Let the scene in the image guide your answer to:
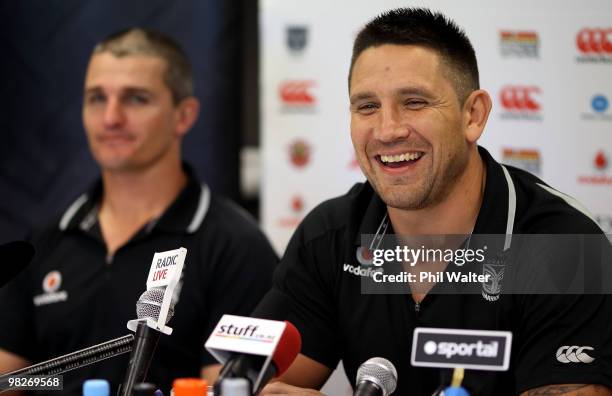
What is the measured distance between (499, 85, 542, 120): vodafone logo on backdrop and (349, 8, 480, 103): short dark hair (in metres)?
0.77

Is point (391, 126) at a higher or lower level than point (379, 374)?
higher

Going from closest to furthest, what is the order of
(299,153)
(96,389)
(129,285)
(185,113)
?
1. (96,389)
2. (129,285)
3. (185,113)
4. (299,153)

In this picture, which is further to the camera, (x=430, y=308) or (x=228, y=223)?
(x=228, y=223)

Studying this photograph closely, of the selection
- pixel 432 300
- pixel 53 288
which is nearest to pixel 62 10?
pixel 53 288

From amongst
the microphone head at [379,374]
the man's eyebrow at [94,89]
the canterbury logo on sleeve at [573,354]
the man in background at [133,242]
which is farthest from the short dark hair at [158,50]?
the microphone head at [379,374]

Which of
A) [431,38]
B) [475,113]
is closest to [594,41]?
[475,113]

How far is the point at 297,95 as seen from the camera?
3.28 metres

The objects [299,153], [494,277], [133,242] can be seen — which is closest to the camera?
[494,277]

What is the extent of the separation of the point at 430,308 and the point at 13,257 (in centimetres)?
88

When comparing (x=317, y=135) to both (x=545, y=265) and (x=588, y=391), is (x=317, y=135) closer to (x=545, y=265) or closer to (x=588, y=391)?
(x=545, y=265)

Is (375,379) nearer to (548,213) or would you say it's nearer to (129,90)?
(548,213)

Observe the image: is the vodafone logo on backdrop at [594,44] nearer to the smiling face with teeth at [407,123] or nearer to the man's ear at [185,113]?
the smiling face with teeth at [407,123]

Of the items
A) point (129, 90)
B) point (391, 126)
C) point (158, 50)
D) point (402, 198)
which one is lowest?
point (402, 198)

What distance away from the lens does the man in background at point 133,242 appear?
2602 millimetres
